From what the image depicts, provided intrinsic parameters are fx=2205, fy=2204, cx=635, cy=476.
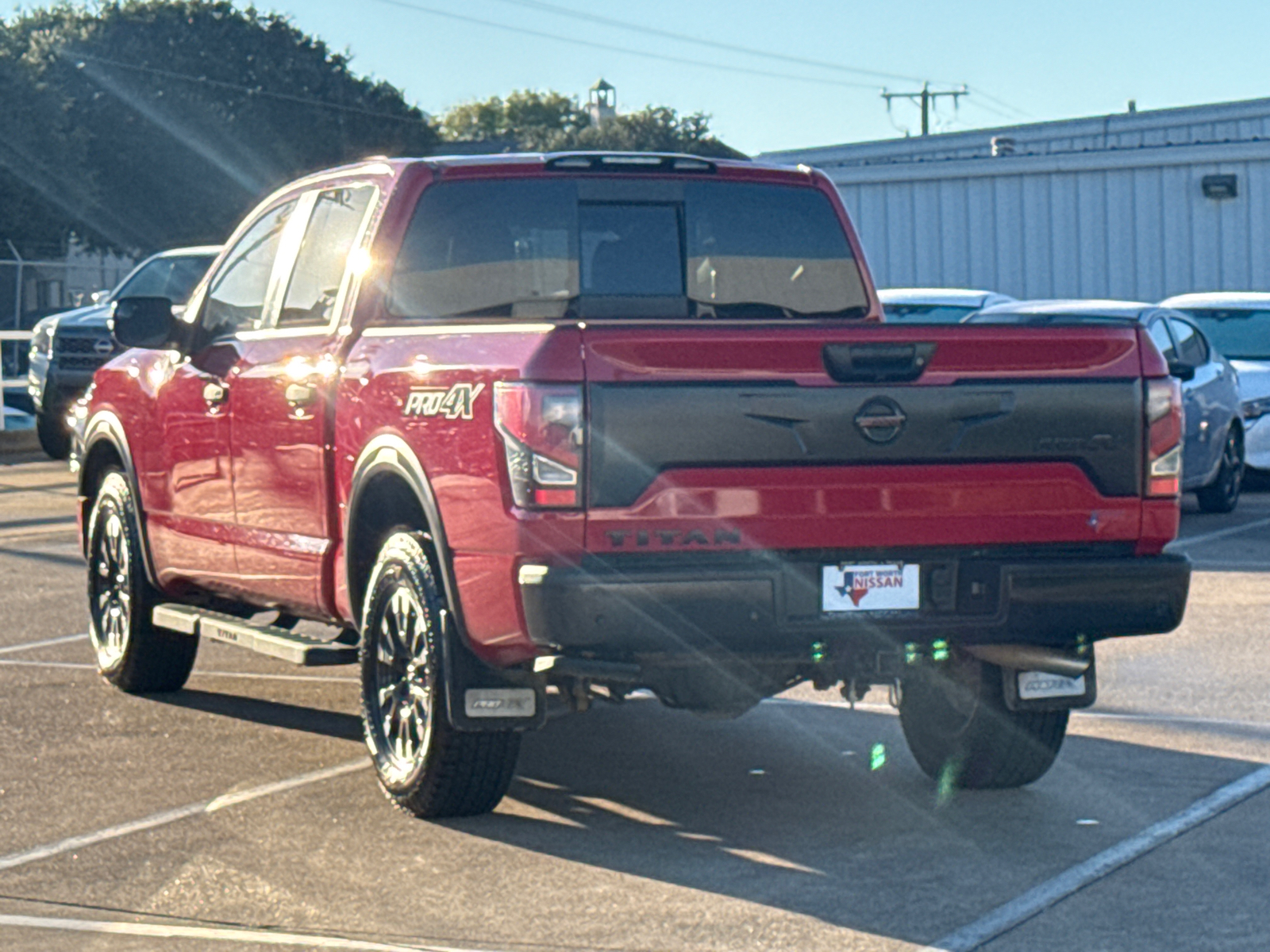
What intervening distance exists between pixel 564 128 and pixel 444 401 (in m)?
122

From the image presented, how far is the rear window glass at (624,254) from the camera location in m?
7.20

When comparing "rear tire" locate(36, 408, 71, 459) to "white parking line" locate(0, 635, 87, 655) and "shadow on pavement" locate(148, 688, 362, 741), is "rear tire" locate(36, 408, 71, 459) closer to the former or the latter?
"white parking line" locate(0, 635, 87, 655)

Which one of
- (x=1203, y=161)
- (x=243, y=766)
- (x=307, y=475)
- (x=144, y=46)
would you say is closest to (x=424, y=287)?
(x=307, y=475)

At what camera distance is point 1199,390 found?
15.8 metres

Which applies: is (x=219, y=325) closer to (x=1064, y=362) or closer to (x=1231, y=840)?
(x=1064, y=362)

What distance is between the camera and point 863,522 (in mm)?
5934

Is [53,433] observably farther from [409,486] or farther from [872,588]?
[872,588]

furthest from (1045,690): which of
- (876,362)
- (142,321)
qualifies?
(142,321)

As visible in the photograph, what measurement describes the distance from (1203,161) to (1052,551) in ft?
66.8

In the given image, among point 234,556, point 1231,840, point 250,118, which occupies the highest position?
point 250,118

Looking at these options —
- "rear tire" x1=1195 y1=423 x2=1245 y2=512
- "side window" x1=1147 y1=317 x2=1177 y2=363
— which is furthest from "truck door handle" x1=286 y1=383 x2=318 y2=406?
"rear tire" x1=1195 y1=423 x2=1245 y2=512

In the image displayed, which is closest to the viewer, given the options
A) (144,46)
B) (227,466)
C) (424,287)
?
(424,287)

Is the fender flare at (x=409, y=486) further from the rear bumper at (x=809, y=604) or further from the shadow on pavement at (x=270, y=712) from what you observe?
the shadow on pavement at (x=270, y=712)

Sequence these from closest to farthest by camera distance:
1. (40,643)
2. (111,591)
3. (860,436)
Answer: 1. (860,436)
2. (111,591)
3. (40,643)
